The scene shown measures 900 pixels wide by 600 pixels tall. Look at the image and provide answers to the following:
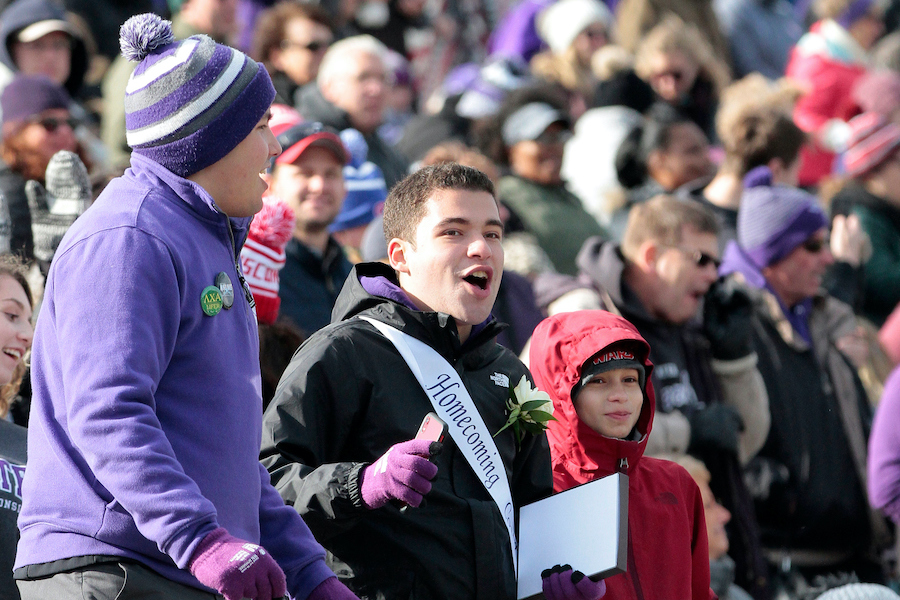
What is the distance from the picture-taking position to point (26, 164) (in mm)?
5688

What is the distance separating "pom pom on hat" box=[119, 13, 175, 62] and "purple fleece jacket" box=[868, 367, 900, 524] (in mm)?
4503

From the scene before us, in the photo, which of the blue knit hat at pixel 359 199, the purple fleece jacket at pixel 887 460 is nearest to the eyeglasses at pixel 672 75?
the blue knit hat at pixel 359 199

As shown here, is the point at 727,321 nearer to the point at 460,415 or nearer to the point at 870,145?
the point at 460,415

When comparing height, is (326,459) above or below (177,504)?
below

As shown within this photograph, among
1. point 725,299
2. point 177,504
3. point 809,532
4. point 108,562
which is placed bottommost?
point 809,532

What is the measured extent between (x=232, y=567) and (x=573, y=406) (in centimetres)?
211

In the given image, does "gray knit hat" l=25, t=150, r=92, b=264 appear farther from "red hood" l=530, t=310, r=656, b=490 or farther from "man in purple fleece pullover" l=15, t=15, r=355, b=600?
"man in purple fleece pullover" l=15, t=15, r=355, b=600

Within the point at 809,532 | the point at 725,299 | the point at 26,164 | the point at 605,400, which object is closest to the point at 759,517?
the point at 809,532

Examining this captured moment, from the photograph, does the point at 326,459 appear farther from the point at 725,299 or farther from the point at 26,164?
the point at 725,299

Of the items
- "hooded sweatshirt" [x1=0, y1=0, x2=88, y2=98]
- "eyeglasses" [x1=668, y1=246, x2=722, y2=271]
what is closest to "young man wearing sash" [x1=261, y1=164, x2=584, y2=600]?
"eyeglasses" [x1=668, y1=246, x2=722, y2=271]

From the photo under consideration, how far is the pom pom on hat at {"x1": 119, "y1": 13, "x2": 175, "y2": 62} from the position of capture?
3092mm

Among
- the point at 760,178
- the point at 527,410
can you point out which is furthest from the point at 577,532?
the point at 760,178

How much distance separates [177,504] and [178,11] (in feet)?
26.2

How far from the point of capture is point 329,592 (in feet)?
10.1
